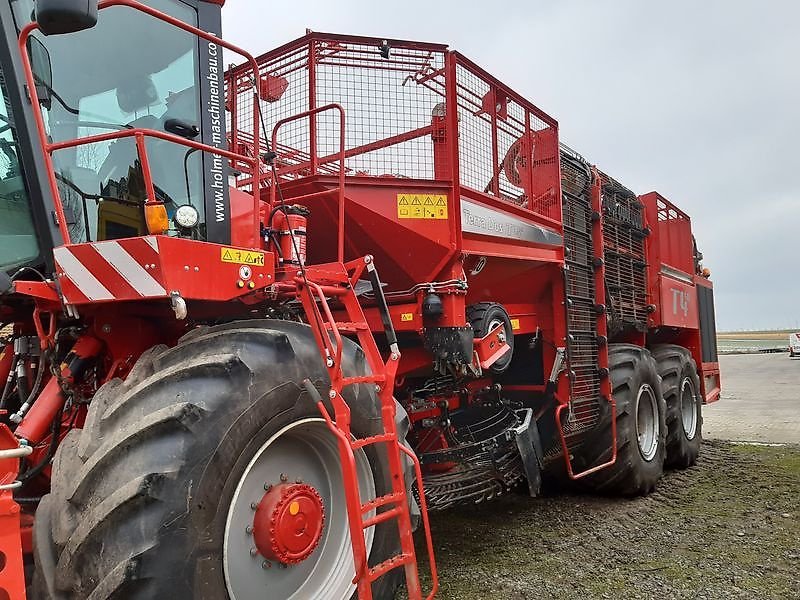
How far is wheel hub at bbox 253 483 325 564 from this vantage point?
8.64 feet

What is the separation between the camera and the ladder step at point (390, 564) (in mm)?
2695

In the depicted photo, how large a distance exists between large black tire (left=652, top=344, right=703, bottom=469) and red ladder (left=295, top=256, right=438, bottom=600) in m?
4.68

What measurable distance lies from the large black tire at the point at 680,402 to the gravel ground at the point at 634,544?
71 cm

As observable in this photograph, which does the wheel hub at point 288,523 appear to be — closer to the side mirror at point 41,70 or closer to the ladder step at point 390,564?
the ladder step at point 390,564

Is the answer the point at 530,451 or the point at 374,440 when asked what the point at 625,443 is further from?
the point at 374,440

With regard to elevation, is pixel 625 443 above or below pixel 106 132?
below

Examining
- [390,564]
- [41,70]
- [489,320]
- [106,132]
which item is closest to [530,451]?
[489,320]

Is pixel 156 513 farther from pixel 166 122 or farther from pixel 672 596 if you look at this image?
pixel 672 596

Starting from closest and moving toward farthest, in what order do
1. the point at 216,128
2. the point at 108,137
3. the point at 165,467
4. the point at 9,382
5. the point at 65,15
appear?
1. the point at 65,15
2. the point at 165,467
3. the point at 108,137
4. the point at 216,128
5. the point at 9,382

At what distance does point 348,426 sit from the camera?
2764mm

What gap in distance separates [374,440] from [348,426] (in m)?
0.14

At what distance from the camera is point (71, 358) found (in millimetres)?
2869

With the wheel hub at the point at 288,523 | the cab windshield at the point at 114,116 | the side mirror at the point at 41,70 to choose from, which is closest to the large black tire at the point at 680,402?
the wheel hub at the point at 288,523

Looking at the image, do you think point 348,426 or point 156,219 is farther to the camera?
point 348,426
